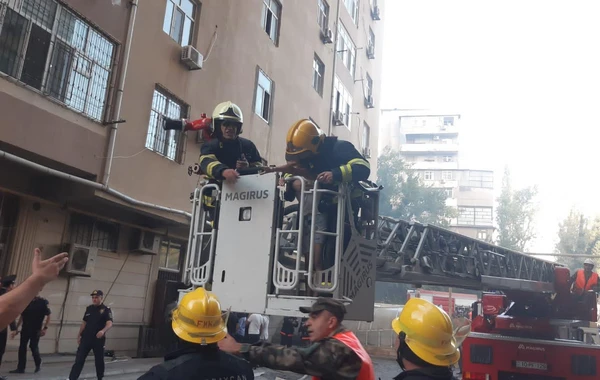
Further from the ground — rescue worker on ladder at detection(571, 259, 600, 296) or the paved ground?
rescue worker on ladder at detection(571, 259, 600, 296)

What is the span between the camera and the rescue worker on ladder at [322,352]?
290 cm

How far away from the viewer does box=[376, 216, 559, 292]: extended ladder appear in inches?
279

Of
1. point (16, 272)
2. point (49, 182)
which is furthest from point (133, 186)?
point (16, 272)

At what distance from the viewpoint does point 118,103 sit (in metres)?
10.2

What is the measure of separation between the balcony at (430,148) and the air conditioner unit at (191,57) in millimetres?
62057

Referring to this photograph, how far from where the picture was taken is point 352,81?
24.4 m

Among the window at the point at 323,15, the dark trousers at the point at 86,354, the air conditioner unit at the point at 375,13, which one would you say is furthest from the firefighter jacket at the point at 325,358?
the air conditioner unit at the point at 375,13

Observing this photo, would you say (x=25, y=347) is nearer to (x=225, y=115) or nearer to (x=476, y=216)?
(x=225, y=115)

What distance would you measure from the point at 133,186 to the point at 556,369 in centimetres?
841

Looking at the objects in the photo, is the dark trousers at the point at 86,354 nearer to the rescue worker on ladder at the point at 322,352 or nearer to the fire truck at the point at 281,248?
the fire truck at the point at 281,248

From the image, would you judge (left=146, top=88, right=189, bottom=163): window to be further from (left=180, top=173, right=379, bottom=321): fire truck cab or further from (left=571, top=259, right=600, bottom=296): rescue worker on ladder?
(left=571, top=259, right=600, bottom=296): rescue worker on ladder

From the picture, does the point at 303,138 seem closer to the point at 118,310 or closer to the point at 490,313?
the point at 490,313

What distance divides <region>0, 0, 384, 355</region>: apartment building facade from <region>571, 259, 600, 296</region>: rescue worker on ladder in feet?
26.4

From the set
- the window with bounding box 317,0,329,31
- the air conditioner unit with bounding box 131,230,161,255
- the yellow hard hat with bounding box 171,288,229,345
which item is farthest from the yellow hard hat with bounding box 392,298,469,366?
the window with bounding box 317,0,329,31
